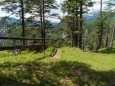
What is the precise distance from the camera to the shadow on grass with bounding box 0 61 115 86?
957 centimetres

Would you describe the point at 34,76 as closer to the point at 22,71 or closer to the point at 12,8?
the point at 22,71

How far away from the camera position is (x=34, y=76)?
10188mm

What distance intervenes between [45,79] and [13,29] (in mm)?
34976

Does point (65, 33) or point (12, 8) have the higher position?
point (12, 8)

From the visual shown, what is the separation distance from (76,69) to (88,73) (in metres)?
0.70

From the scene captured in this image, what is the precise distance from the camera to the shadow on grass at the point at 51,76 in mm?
9570

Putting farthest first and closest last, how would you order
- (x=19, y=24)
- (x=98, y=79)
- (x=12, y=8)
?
(x=19, y=24)
(x=12, y=8)
(x=98, y=79)

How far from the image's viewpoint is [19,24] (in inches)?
1720

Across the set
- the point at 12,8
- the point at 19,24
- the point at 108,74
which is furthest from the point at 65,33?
the point at 108,74

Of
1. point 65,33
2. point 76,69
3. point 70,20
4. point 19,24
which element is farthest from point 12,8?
point 76,69

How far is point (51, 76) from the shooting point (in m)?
10.7

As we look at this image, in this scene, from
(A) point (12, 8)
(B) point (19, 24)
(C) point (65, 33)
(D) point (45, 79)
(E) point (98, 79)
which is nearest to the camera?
(D) point (45, 79)

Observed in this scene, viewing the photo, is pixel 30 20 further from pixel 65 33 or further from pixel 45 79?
pixel 45 79

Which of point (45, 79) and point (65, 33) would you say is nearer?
point (45, 79)
